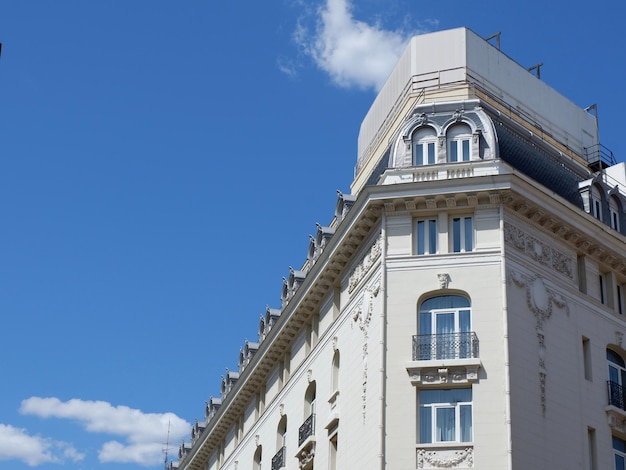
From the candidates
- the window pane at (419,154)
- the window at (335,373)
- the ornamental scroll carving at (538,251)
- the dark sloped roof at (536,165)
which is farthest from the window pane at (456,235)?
the window at (335,373)

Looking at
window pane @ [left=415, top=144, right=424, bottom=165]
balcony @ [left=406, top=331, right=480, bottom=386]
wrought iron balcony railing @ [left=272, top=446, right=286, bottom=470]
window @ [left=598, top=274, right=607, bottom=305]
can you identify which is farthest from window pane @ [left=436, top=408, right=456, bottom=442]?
wrought iron balcony railing @ [left=272, top=446, right=286, bottom=470]

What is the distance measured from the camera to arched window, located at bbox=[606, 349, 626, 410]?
135 ft

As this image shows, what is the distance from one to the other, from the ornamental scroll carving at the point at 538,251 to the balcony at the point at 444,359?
3943mm

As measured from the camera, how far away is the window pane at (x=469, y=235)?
40.0 m

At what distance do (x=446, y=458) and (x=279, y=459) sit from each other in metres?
13.6

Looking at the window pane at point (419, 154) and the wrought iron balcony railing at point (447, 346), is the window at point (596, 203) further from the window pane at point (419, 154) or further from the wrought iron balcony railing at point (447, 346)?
the wrought iron balcony railing at point (447, 346)

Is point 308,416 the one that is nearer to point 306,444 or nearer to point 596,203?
point 306,444

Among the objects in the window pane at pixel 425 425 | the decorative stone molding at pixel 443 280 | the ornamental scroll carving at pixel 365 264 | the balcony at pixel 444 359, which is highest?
the ornamental scroll carving at pixel 365 264

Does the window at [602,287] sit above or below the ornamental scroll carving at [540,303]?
above

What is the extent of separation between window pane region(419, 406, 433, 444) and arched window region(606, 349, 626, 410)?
7.30 metres

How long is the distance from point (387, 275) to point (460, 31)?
15.4m

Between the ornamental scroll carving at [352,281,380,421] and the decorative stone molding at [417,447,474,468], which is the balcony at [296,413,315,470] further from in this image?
the decorative stone molding at [417,447,474,468]

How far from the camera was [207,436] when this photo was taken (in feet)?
203

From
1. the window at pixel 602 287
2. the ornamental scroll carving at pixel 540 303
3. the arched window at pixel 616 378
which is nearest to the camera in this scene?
the ornamental scroll carving at pixel 540 303
